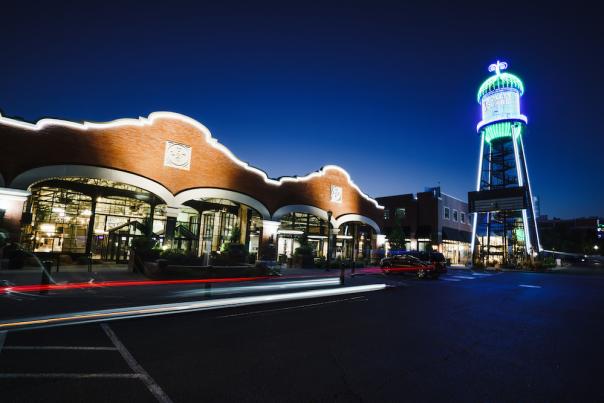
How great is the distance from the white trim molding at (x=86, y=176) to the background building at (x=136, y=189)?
0.05m

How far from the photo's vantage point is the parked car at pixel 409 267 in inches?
916

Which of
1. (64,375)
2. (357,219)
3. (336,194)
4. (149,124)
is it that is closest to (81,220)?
(149,124)

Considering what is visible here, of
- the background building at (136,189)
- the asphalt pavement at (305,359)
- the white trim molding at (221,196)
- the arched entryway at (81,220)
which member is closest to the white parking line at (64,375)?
the asphalt pavement at (305,359)

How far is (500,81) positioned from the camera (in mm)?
53156

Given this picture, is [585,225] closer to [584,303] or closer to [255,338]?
[584,303]

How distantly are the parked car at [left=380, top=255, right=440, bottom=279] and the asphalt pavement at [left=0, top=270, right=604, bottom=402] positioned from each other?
45.1ft

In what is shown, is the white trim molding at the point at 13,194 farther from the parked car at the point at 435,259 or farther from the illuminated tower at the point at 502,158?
the illuminated tower at the point at 502,158

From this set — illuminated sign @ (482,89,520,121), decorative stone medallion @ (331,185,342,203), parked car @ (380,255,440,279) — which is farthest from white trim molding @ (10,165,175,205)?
illuminated sign @ (482,89,520,121)

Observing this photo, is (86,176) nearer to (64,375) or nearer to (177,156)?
(177,156)

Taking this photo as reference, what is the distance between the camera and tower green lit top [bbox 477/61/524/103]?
52.7m

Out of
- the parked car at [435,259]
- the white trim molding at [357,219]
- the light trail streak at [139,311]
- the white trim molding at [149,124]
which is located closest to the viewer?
the light trail streak at [139,311]

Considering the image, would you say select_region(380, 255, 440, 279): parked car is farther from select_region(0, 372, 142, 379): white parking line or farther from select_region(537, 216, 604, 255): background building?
select_region(537, 216, 604, 255): background building

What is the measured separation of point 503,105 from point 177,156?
2060 inches

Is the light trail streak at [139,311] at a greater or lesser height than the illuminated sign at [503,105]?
lesser
